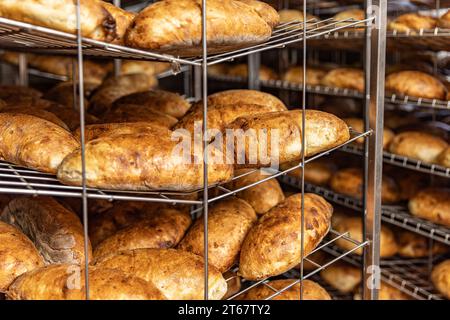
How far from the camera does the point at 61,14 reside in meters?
1.06

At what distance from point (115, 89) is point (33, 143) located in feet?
3.52

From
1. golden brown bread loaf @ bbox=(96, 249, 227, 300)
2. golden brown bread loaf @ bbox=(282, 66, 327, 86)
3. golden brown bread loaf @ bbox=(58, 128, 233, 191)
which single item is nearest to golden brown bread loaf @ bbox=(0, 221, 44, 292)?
golden brown bread loaf @ bbox=(96, 249, 227, 300)

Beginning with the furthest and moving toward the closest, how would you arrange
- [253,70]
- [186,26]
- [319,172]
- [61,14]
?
1. [253,70]
2. [319,172]
3. [186,26]
4. [61,14]

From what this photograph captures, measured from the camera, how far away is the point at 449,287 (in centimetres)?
210

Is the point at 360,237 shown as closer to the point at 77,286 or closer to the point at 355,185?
the point at 355,185

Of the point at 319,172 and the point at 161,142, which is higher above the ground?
the point at 161,142

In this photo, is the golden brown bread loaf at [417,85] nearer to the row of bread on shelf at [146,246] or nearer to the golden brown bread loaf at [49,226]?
the row of bread on shelf at [146,246]

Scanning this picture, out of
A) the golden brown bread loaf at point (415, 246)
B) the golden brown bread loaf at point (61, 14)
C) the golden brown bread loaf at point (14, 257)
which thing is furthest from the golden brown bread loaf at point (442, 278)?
the golden brown bread loaf at point (61, 14)

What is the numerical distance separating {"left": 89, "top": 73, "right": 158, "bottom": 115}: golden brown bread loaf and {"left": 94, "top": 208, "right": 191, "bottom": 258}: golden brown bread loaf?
654 millimetres

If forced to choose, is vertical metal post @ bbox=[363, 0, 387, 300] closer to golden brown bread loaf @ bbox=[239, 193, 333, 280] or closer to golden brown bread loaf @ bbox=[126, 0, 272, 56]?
golden brown bread loaf @ bbox=[239, 193, 333, 280]

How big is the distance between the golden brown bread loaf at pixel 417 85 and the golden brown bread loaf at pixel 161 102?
951mm

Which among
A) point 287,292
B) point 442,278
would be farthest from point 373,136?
point 442,278
